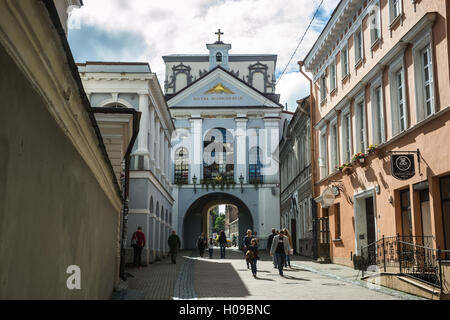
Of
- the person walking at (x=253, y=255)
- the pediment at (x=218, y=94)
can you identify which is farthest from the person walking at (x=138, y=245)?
the pediment at (x=218, y=94)

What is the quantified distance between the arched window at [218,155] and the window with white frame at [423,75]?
95.2 feet

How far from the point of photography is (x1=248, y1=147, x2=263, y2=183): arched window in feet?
140

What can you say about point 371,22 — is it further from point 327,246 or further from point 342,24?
point 327,246

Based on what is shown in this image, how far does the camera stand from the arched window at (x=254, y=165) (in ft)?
140

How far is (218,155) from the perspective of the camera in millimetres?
43312

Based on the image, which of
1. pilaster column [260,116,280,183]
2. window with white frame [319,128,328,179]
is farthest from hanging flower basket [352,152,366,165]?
pilaster column [260,116,280,183]

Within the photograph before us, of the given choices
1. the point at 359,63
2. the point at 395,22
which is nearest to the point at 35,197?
the point at 395,22

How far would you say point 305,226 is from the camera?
31.2 m

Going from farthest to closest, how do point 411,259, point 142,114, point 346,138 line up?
point 142,114, point 346,138, point 411,259

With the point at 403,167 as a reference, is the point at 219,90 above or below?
above

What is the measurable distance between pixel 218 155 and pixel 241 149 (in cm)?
185

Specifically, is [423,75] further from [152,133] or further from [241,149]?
[241,149]

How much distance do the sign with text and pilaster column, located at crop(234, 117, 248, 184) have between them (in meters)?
28.4

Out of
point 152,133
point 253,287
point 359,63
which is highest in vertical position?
point 359,63
